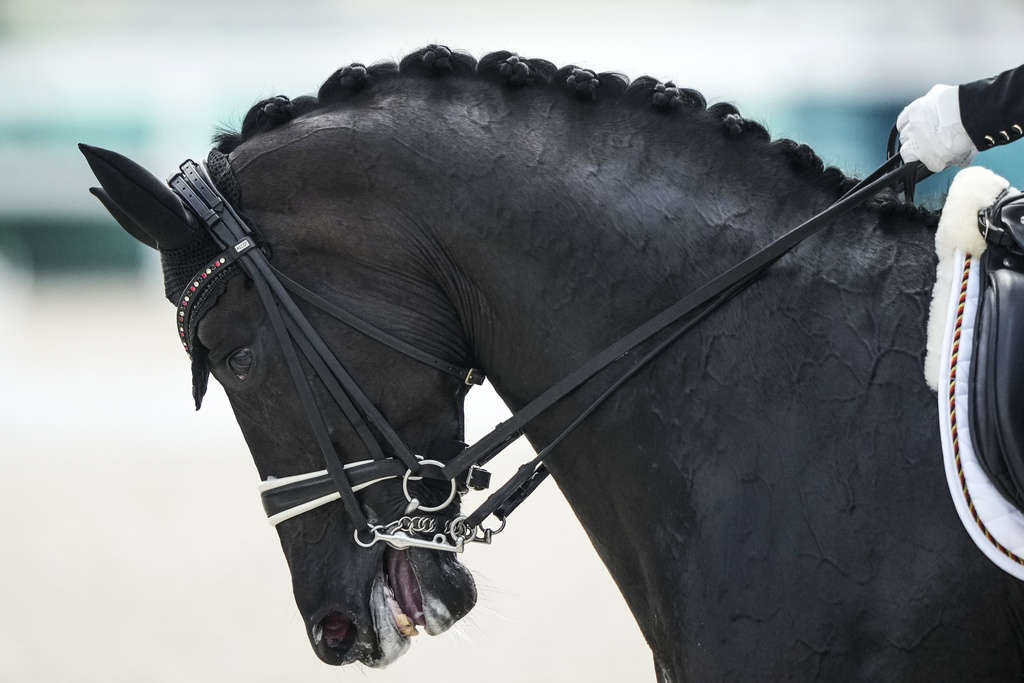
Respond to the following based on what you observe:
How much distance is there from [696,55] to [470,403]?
5.43 m

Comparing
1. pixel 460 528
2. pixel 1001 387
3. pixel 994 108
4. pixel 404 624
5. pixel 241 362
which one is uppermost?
pixel 241 362

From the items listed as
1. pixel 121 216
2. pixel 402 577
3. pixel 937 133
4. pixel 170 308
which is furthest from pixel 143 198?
pixel 170 308

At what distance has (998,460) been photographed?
1.59 meters

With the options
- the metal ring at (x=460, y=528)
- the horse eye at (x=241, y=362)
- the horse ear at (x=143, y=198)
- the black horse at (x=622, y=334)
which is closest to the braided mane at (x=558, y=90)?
the black horse at (x=622, y=334)

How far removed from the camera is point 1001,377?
159 centimetres

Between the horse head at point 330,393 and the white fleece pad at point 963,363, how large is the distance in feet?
3.14

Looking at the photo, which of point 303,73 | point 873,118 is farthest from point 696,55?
point 303,73

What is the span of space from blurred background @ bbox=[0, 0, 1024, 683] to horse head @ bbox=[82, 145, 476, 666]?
2966 mm

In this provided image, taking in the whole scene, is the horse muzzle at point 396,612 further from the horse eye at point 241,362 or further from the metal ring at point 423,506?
the horse eye at point 241,362

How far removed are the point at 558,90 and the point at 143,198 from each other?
2.95 feet

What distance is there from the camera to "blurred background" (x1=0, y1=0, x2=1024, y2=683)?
5.21 m

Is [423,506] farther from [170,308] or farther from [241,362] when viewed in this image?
[170,308]

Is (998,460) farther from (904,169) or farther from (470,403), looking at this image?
(470,403)

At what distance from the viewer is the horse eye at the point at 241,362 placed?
6.79 feet
